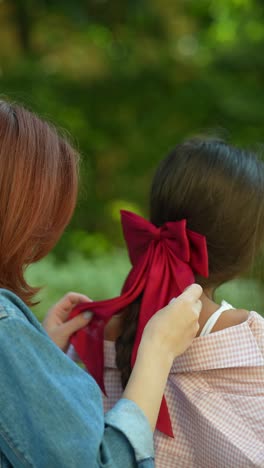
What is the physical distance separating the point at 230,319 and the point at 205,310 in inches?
3.1

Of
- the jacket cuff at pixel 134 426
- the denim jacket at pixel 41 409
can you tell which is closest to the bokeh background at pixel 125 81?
the jacket cuff at pixel 134 426

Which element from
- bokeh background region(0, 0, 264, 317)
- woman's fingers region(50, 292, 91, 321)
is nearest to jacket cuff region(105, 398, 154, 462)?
woman's fingers region(50, 292, 91, 321)

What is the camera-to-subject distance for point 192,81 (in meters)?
8.77

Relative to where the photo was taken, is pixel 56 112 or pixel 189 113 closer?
pixel 56 112

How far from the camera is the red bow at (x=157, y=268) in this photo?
1855 millimetres

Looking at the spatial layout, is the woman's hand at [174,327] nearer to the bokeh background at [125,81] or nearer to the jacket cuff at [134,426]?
the jacket cuff at [134,426]

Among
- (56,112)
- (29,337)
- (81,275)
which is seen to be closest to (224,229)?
(29,337)

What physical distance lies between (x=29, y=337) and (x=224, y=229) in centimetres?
83

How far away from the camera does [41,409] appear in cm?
124

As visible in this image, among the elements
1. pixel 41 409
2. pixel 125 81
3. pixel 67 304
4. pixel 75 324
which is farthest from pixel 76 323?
pixel 125 81

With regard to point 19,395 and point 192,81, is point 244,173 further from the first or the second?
point 192,81

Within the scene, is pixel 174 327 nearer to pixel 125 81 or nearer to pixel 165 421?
pixel 165 421

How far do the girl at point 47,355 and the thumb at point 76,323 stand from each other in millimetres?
520

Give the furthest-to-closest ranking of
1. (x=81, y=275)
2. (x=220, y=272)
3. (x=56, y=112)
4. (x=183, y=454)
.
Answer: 1. (x=56, y=112)
2. (x=81, y=275)
3. (x=220, y=272)
4. (x=183, y=454)
